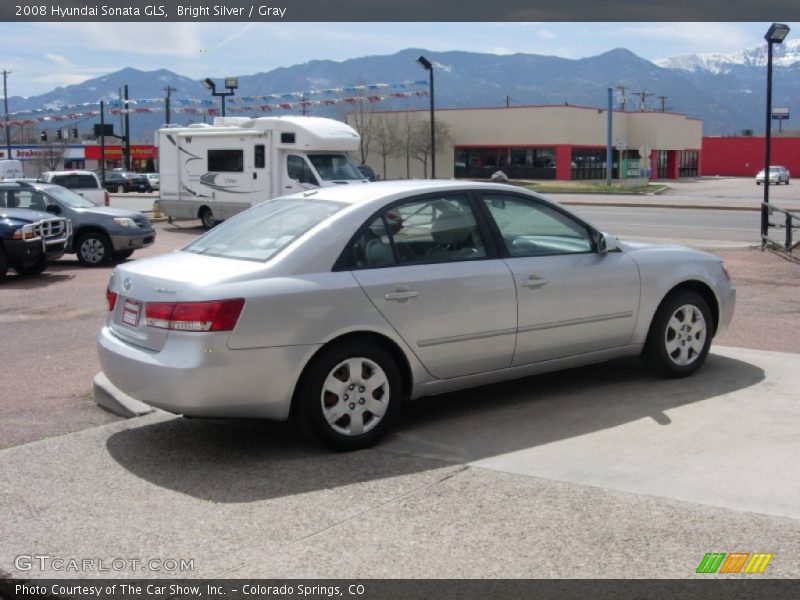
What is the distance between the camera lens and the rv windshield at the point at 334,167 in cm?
2353

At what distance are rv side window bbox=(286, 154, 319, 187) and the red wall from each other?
7907cm

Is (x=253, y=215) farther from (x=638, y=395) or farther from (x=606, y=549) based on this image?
(x=606, y=549)

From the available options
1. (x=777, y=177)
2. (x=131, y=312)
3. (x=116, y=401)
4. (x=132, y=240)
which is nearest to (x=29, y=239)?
(x=132, y=240)

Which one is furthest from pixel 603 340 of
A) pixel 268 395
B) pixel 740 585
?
pixel 740 585

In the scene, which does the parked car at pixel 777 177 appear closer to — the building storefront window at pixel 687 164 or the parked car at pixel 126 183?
the building storefront window at pixel 687 164

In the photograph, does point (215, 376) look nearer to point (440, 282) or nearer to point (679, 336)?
point (440, 282)

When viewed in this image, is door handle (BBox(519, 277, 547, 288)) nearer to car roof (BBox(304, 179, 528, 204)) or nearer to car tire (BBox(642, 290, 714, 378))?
car roof (BBox(304, 179, 528, 204))

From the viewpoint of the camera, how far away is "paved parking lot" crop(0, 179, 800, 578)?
423cm

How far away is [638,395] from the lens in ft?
22.1

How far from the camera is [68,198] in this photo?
17.6 metres

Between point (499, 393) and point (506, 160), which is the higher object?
point (506, 160)

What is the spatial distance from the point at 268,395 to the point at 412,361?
97 cm

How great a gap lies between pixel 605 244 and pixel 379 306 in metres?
1.97

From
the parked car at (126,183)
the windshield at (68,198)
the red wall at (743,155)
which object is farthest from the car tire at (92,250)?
the red wall at (743,155)
